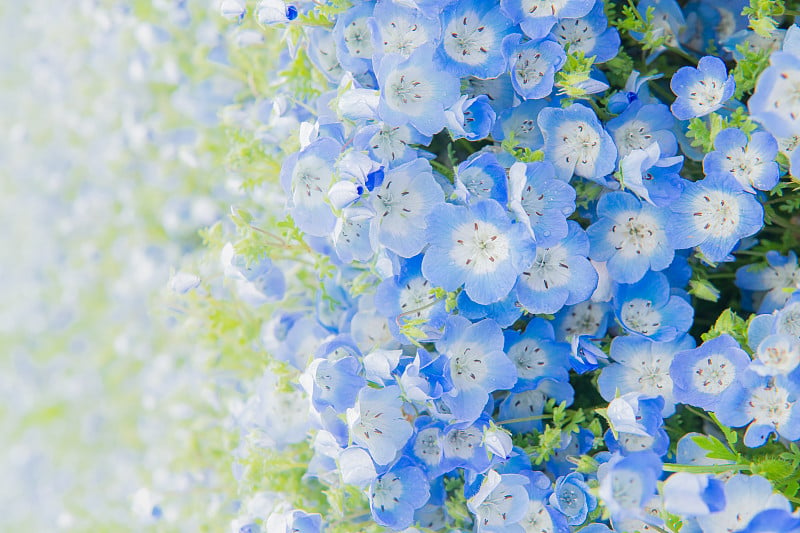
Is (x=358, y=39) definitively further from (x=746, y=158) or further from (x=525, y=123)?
(x=746, y=158)

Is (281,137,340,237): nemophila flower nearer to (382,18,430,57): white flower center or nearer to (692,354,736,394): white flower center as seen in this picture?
(382,18,430,57): white flower center

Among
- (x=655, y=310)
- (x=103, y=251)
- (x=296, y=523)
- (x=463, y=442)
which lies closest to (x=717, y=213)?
(x=655, y=310)

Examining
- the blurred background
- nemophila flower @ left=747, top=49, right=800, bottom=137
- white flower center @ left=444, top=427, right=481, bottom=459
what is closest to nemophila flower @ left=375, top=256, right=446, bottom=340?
white flower center @ left=444, top=427, right=481, bottom=459

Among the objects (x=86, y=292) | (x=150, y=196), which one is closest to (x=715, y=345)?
(x=150, y=196)

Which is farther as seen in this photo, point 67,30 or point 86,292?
point 86,292

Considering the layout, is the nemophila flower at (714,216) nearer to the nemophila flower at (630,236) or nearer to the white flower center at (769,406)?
the nemophila flower at (630,236)

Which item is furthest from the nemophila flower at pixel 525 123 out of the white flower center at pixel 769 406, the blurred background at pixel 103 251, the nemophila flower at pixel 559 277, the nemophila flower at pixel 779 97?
the blurred background at pixel 103 251

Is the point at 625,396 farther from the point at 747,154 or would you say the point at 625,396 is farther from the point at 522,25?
the point at 522,25
